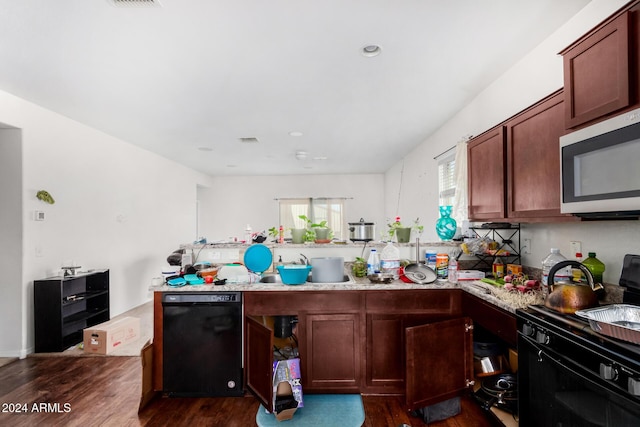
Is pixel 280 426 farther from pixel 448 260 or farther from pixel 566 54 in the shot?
pixel 566 54

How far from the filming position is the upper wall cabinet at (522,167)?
1.77 m

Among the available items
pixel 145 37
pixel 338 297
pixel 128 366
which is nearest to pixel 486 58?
pixel 338 297

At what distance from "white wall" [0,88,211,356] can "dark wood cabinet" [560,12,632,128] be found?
4515 mm

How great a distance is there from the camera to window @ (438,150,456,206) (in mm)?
3924

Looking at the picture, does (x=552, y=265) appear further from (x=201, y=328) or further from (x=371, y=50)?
(x=201, y=328)

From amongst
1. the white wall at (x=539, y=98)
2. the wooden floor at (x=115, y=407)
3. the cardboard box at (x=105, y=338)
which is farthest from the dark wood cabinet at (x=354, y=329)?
the cardboard box at (x=105, y=338)

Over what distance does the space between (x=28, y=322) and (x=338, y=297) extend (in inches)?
131

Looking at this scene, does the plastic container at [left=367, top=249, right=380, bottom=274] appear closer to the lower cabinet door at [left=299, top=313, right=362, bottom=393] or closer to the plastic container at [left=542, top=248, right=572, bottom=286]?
the lower cabinet door at [left=299, top=313, right=362, bottom=393]

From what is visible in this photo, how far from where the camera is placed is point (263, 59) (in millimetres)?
2432

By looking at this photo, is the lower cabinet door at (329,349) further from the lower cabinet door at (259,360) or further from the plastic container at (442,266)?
the plastic container at (442,266)

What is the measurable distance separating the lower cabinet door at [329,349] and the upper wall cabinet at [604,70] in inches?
70.6

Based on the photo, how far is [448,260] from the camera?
8.59ft

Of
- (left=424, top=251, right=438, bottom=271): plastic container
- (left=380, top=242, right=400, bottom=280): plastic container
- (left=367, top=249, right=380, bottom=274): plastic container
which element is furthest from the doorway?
(left=424, top=251, right=438, bottom=271): plastic container

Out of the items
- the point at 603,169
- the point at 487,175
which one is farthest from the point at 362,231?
the point at 603,169
